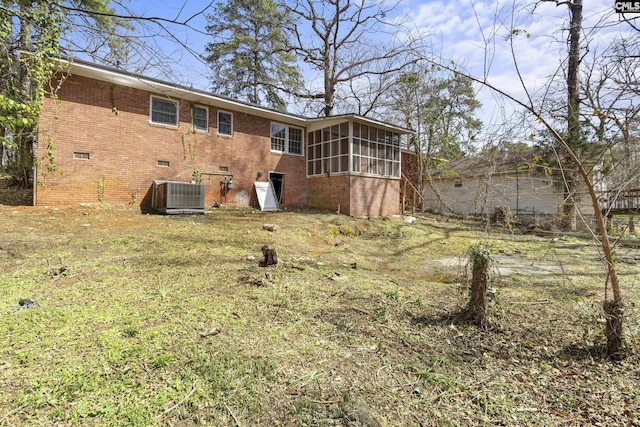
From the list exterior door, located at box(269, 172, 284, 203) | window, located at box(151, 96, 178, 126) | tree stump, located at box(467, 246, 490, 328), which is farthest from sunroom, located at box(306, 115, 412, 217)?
tree stump, located at box(467, 246, 490, 328)

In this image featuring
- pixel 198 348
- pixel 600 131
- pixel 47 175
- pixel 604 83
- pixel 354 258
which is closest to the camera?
pixel 198 348

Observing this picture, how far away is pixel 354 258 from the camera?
623 cm

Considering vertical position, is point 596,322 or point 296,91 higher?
point 296,91

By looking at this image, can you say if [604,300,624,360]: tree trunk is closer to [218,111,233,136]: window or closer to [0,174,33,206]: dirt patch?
[218,111,233,136]: window

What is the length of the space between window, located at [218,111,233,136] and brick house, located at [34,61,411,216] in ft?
0.13

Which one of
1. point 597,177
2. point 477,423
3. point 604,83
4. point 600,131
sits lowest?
point 477,423

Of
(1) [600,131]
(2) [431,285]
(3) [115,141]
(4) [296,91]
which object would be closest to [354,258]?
(2) [431,285]

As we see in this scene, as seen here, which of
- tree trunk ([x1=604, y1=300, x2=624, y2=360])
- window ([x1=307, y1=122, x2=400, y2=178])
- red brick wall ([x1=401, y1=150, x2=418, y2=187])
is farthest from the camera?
red brick wall ([x1=401, y1=150, x2=418, y2=187])

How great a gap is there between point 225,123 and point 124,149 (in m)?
3.87

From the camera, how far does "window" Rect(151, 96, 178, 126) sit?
10.4 metres

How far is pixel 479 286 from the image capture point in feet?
9.24

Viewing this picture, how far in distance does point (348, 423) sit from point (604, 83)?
4027 mm

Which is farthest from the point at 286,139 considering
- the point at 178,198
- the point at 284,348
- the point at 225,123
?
the point at 284,348

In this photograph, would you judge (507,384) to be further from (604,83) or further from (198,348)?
(604,83)
